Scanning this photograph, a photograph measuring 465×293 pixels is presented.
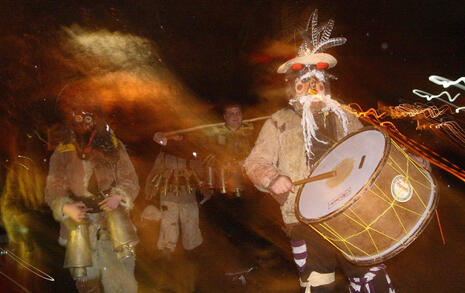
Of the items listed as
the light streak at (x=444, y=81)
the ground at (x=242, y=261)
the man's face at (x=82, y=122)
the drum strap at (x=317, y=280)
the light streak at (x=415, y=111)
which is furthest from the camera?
the light streak at (x=415, y=111)

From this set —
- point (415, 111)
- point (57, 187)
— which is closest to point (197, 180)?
point (57, 187)

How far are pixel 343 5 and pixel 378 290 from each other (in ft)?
20.7

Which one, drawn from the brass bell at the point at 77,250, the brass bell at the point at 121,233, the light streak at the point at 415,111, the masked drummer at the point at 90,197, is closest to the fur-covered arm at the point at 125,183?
the masked drummer at the point at 90,197

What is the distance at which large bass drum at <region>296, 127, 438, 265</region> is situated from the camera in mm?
2104

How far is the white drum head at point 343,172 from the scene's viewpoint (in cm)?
217

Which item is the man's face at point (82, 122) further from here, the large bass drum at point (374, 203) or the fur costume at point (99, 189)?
the large bass drum at point (374, 203)

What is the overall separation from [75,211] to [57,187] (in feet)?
1.28

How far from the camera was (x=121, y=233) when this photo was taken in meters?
3.44

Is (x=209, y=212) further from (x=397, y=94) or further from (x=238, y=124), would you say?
(x=397, y=94)

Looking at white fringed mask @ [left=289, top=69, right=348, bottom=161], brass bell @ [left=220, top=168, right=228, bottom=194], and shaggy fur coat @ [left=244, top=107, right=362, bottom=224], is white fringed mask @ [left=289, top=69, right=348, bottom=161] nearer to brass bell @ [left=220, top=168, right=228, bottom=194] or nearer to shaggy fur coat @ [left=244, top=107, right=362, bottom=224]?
shaggy fur coat @ [left=244, top=107, right=362, bottom=224]

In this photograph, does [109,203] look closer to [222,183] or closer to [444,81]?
[222,183]

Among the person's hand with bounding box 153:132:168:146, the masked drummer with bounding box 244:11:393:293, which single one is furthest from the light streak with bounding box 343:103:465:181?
the masked drummer with bounding box 244:11:393:293

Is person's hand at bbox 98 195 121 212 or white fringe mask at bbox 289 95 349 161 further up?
white fringe mask at bbox 289 95 349 161

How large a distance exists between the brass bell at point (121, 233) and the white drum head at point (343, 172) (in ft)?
6.08
